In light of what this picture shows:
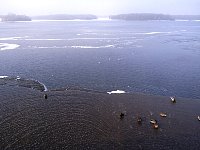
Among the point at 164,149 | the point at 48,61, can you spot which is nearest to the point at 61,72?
the point at 48,61

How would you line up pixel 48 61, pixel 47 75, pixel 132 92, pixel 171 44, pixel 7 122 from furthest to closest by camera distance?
1. pixel 171 44
2. pixel 48 61
3. pixel 47 75
4. pixel 132 92
5. pixel 7 122

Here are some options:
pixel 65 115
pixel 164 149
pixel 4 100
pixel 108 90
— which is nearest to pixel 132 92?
pixel 108 90

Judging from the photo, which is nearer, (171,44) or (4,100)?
(4,100)

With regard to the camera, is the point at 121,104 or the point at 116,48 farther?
the point at 116,48

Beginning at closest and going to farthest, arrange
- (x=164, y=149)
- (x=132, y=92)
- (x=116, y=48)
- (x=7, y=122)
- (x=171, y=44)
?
(x=164, y=149) < (x=7, y=122) < (x=132, y=92) < (x=116, y=48) < (x=171, y=44)

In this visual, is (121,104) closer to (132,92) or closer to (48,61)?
(132,92)

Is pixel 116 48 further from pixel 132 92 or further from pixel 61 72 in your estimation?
pixel 132 92

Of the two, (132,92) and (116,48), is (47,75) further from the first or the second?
(116,48)

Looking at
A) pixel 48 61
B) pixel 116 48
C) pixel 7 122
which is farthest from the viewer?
pixel 116 48

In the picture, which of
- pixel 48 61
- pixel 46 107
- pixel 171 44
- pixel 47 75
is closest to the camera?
pixel 46 107
